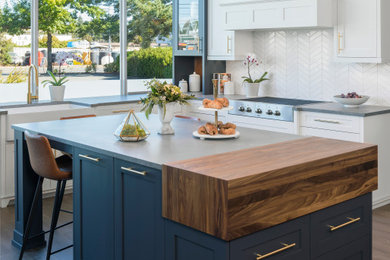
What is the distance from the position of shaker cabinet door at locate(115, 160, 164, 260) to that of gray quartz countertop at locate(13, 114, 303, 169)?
0.08 metres

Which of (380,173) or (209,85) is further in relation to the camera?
(209,85)

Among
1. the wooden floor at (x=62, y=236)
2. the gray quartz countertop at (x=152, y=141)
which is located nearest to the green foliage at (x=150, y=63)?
the wooden floor at (x=62, y=236)

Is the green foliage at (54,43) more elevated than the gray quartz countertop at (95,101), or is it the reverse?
the green foliage at (54,43)

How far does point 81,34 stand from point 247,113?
2259 millimetres

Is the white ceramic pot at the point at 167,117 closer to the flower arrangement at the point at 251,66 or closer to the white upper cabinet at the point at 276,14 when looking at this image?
the white upper cabinet at the point at 276,14

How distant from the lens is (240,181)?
2.46 metres

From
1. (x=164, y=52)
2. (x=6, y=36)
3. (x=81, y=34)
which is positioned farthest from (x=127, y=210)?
(x=164, y=52)

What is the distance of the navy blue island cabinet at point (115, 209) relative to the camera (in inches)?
113

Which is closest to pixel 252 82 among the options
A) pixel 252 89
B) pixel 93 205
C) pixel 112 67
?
pixel 252 89

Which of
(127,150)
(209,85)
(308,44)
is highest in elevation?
(308,44)

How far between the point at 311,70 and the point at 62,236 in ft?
10.9

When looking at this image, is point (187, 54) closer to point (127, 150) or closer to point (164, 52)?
point (164, 52)

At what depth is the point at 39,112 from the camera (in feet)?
17.7

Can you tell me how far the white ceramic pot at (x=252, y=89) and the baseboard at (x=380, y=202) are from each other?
6.58 ft
